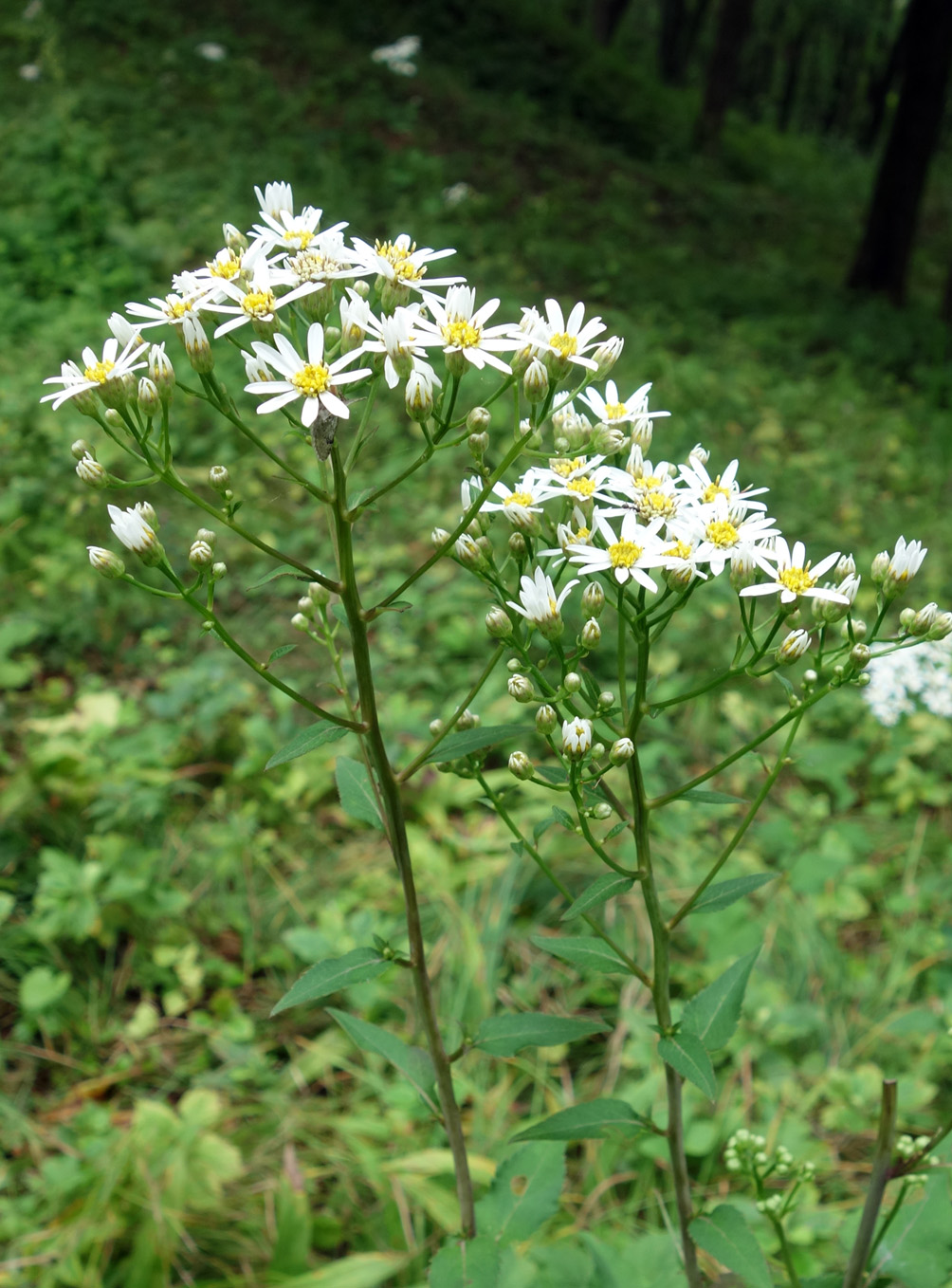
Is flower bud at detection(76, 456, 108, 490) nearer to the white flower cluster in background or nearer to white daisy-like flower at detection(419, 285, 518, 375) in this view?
white daisy-like flower at detection(419, 285, 518, 375)

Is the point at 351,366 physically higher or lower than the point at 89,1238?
higher

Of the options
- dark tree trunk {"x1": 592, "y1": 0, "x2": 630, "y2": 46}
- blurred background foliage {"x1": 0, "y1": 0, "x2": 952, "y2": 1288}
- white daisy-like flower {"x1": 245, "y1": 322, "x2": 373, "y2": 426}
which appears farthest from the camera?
dark tree trunk {"x1": 592, "y1": 0, "x2": 630, "y2": 46}

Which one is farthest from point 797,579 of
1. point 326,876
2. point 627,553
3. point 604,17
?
point 604,17

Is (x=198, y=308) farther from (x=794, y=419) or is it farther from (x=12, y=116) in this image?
(x=12, y=116)

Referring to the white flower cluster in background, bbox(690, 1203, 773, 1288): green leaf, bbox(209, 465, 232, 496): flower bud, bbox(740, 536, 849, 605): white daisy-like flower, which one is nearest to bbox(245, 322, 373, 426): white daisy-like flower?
bbox(209, 465, 232, 496): flower bud

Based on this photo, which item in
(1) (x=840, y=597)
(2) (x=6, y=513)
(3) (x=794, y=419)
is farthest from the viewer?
(3) (x=794, y=419)

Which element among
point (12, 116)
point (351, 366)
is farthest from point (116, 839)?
point (12, 116)
